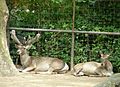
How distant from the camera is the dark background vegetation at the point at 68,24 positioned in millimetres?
9992

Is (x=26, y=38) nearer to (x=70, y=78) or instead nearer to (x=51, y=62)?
(x=51, y=62)

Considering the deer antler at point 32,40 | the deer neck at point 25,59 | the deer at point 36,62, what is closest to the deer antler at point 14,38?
the deer at point 36,62

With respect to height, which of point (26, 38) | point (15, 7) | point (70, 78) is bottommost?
point (70, 78)

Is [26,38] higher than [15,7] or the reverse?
the reverse

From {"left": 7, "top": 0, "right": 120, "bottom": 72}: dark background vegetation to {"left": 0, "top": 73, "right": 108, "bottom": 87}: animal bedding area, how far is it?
0.92m

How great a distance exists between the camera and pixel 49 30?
32.9 ft

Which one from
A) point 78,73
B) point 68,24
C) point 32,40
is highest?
point 68,24

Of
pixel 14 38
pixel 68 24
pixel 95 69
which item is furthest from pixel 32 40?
pixel 95 69

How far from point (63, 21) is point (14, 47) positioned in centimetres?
133

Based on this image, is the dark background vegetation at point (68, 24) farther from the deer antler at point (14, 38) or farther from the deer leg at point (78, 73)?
the deer leg at point (78, 73)

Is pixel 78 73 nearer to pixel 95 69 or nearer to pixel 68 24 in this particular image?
pixel 95 69

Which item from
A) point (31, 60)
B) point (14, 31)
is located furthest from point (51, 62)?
point (14, 31)

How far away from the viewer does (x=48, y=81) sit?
8.29m

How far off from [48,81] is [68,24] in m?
2.32
